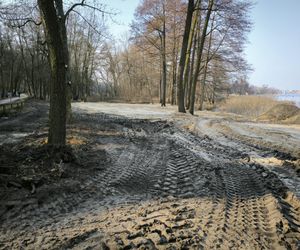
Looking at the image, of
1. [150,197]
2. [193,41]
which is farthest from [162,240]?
[193,41]

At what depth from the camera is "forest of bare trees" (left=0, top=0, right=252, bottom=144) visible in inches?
258

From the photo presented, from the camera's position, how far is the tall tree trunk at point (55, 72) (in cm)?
614

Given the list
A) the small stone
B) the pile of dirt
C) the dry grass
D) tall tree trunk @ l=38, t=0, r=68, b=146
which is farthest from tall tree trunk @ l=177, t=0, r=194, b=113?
the small stone

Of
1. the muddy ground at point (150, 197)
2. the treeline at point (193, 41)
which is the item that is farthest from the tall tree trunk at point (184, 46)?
the muddy ground at point (150, 197)

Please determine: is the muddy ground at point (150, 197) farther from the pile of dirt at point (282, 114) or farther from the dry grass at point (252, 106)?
the dry grass at point (252, 106)

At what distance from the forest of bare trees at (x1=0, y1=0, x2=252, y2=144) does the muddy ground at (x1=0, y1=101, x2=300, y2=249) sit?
1.51m

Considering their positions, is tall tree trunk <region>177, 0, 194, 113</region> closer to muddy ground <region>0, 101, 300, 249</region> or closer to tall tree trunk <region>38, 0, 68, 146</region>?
muddy ground <region>0, 101, 300, 249</region>

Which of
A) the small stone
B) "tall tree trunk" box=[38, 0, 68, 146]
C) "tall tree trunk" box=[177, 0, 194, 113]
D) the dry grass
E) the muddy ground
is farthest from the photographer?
the dry grass

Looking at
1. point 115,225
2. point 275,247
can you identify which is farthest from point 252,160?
point 115,225

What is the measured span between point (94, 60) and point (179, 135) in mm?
38764

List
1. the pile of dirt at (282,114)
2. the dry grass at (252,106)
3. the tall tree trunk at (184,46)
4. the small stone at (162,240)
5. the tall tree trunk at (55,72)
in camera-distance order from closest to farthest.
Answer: the small stone at (162,240), the tall tree trunk at (55,72), the pile of dirt at (282,114), the tall tree trunk at (184,46), the dry grass at (252,106)

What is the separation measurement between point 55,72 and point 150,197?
147 inches

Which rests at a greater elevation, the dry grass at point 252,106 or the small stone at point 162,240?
the small stone at point 162,240

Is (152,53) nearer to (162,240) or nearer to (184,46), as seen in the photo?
(184,46)
